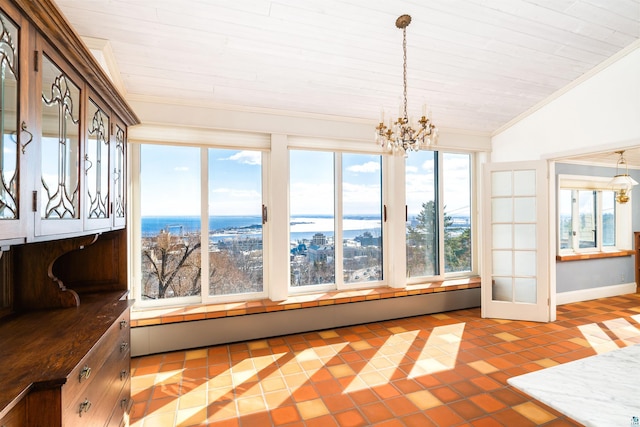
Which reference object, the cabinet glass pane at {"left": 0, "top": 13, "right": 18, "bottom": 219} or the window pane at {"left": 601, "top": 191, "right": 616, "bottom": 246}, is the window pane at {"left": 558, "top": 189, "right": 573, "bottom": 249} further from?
the cabinet glass pane at {"left": 0, "top": 13, "right": 18, "bottom": 219}

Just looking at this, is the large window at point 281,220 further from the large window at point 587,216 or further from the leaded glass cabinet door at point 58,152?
the large window at point 587,216

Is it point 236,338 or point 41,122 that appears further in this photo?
point 236,338

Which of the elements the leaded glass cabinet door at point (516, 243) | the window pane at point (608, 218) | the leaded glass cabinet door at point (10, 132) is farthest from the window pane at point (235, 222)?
the window pane at point (608, 218)

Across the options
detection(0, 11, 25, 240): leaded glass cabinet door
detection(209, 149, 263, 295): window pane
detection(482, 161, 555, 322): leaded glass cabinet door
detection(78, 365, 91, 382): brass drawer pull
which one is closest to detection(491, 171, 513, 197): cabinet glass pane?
detection(482, 161, 555, 322): leaded glass cabinet door

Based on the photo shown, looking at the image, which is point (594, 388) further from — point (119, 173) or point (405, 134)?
point (119, 173)

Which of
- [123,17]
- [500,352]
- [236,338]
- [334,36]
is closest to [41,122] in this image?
[123,17]

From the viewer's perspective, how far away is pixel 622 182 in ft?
14.8

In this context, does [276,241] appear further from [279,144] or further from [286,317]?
[279,144]

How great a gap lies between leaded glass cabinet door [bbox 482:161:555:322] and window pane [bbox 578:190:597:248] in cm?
201

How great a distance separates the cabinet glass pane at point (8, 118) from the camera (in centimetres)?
96

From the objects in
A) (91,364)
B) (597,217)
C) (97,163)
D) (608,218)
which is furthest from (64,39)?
(608,218)

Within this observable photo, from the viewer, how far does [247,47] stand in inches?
101

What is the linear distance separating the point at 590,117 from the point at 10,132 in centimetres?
459

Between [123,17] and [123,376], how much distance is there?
2322mm
